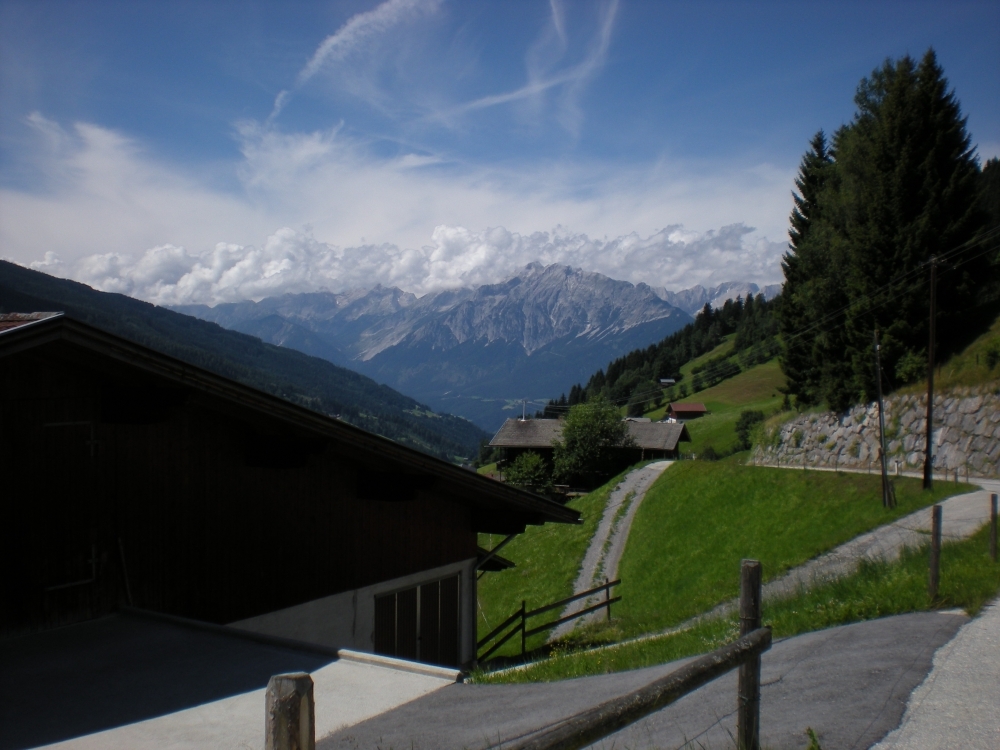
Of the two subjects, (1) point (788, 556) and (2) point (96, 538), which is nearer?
(2) point (96, 538)

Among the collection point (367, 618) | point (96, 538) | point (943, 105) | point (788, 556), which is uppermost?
point (943, 105)

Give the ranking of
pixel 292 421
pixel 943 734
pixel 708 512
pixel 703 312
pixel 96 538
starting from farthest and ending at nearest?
pixel 703 312 → pixel 708 512 → pixel 292 421 → pixel 96 538 → pixel 943 734

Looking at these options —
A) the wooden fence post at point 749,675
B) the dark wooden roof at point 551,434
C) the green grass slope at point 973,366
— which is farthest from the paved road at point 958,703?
the dark wooden roof at point 551,434

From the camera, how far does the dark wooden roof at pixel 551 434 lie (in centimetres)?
7369

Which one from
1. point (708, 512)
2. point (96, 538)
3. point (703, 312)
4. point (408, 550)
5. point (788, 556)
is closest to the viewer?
point (96, 538)

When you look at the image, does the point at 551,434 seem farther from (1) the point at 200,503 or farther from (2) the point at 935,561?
(1) the point at 200,503

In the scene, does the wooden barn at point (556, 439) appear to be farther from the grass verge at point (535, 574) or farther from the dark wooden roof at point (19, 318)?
the dark wooden roof at point (19, 318)

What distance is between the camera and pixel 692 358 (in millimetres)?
151750

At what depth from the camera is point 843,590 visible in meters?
10.4

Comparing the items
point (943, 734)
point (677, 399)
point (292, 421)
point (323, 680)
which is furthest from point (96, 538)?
point (677, 399)

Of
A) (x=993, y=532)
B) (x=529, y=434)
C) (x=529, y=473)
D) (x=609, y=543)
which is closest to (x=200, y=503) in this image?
(x=993, y=532)

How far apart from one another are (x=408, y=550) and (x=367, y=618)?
4.17 ft

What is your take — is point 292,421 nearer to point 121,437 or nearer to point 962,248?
point 121,437

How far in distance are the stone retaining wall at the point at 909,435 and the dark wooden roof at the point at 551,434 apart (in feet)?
96.9
